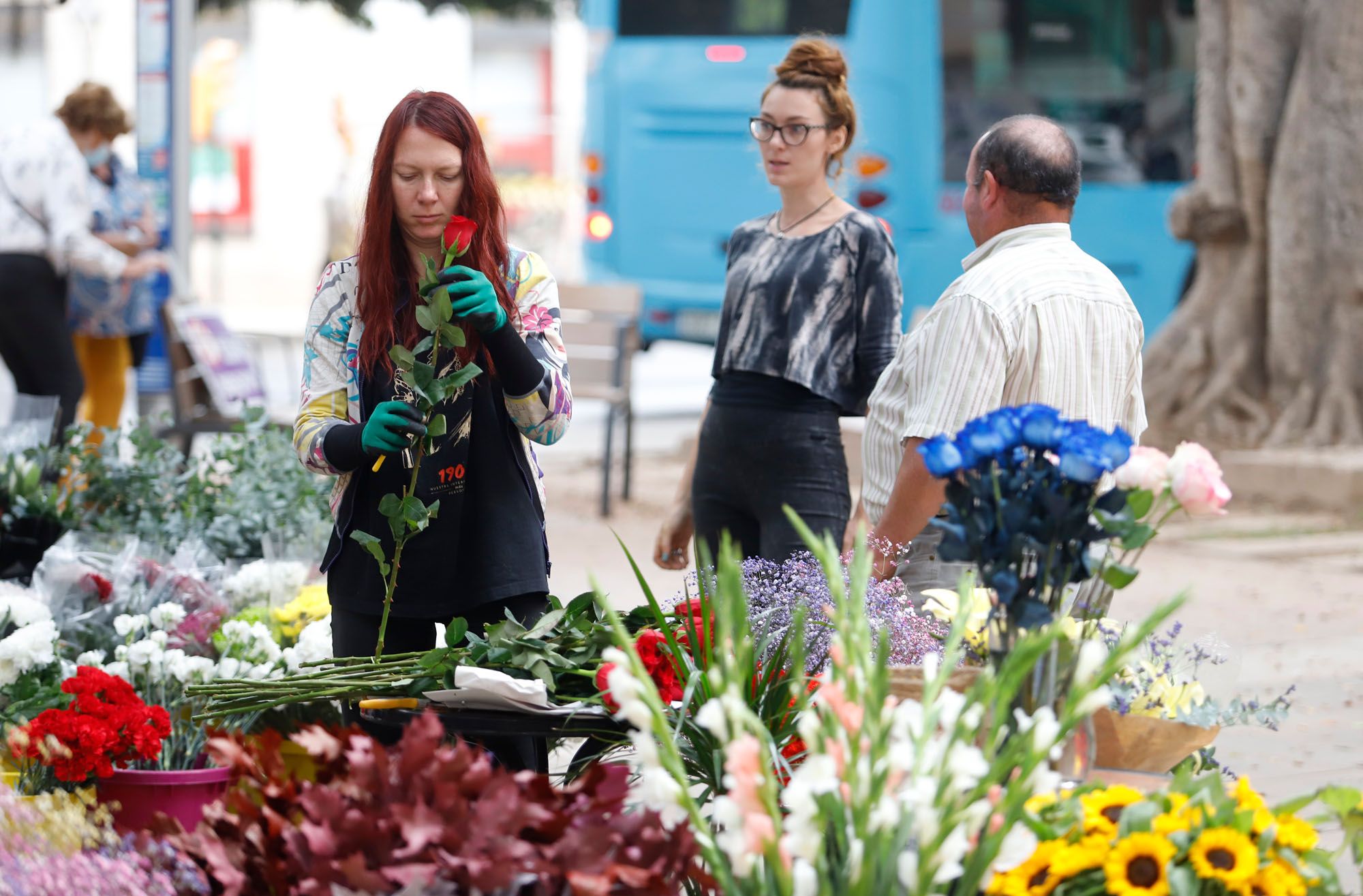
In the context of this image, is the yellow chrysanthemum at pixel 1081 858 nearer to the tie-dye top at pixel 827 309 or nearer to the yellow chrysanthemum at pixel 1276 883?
the yellow chrysanthemum at pixel 1276 883

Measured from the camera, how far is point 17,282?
757 centimetres

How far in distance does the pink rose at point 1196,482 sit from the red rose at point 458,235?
3.89 ft

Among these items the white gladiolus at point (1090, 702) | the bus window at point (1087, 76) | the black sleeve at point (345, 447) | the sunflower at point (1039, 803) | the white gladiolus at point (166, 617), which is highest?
the bus window at point (1087, 76)

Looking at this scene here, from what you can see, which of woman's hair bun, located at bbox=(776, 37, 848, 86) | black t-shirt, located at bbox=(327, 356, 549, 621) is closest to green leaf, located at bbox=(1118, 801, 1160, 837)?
black t-shirt, located at bbox=(327, 356, 549, 621)

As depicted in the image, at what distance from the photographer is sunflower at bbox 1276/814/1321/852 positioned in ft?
6.24

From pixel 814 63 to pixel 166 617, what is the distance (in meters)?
2.00

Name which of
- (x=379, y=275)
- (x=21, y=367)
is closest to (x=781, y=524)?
(x=379, y=275)

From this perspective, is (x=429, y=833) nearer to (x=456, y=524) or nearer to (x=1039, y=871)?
(x=1039, y=871)

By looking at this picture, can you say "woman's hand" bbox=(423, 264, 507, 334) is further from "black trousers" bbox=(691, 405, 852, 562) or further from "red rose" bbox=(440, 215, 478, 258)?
"black trousers" bbox=(691, 405, 852, 562)

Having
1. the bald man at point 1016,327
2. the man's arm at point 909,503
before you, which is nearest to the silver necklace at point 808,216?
the bald man at point 1016,327

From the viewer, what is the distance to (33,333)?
7.63 metres

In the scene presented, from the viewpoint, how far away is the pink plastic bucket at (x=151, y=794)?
10.5 ft

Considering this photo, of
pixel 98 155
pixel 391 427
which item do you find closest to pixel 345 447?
pixel 391 427

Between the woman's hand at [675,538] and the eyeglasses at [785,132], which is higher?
the eyeglasses at [785,132]
